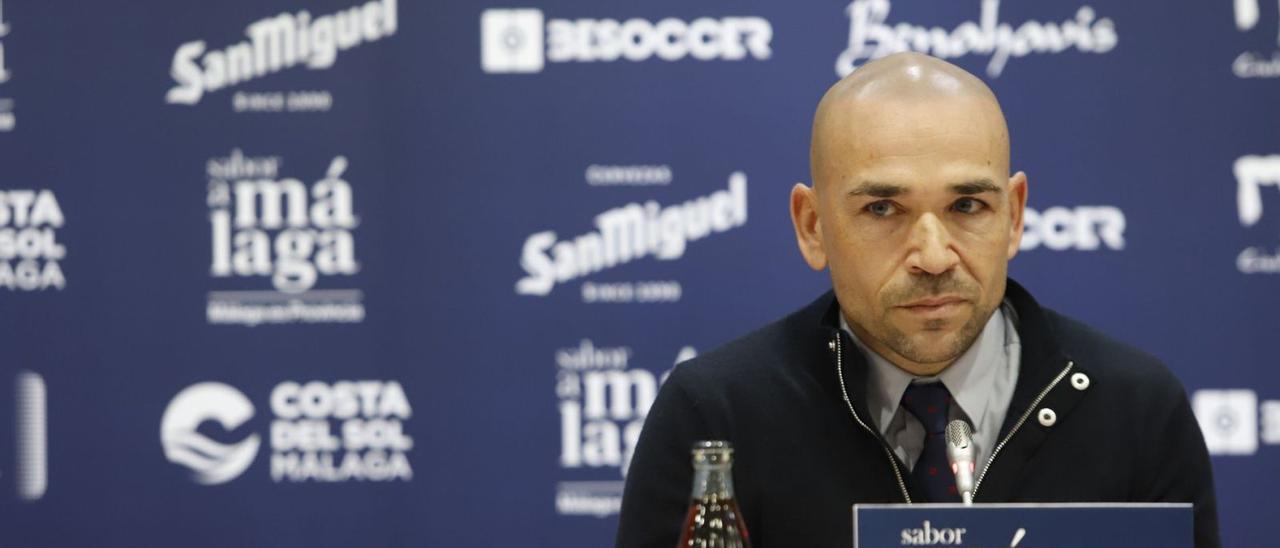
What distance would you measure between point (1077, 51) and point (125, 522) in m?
2.42

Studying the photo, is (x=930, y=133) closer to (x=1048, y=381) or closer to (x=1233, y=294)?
(x=1048, y=381)

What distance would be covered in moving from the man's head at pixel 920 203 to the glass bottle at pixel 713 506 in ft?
1.32

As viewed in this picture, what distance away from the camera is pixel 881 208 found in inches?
57.5

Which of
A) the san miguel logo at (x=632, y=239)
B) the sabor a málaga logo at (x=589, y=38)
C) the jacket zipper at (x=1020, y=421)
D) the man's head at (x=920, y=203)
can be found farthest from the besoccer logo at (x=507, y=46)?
the jacket zipper at (x=1020, y=421)

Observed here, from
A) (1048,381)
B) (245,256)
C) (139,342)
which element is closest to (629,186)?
(245,256)

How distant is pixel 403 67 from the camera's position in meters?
3.38

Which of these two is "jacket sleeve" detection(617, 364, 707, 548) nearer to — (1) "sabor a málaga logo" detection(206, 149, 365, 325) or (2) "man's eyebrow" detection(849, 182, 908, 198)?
(2) "man's eyebrow" detection(849, 182, 908, 198)

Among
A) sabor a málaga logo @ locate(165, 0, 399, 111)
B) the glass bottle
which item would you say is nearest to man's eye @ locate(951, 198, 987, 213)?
the glass bottle

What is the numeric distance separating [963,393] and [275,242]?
2.15 metres

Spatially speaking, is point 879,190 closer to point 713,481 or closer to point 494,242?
point 713,481

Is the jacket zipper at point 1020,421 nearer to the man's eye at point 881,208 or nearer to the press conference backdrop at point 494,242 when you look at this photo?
the man's eye at point 881,208

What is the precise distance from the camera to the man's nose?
1.40 m

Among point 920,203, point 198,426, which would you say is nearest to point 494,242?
point 198,426

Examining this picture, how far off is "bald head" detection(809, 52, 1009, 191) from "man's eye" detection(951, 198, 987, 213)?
0.05 m
